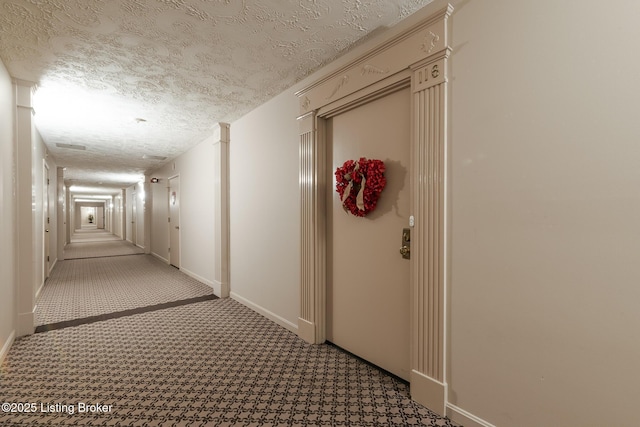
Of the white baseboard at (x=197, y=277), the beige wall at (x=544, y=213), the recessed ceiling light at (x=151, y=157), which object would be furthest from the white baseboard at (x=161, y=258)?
the beige wall at (x=544, y=213)

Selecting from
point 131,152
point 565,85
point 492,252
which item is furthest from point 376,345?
point 131,152

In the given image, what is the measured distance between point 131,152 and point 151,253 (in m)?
4.24

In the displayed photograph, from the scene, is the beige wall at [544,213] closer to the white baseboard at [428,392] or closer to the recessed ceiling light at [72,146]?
the white baseboard at [428,392]

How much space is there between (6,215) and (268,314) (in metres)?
2.74

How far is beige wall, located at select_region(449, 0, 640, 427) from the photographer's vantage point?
1.32 meters

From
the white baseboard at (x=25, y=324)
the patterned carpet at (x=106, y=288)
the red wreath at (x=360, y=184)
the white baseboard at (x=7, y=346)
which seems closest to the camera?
the red wreath at (x=360, y=184)

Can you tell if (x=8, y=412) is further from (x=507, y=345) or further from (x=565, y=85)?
(x=565, y=85)

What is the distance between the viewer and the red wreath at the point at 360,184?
2.32 metres

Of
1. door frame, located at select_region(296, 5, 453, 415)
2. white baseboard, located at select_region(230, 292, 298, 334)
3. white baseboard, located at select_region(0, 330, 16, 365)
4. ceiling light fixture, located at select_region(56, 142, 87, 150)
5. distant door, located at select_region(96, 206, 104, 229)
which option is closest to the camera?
door frame, located at select_region(296, 5, 453, 415)

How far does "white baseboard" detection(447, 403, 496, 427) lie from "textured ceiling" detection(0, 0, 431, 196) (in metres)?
2.60

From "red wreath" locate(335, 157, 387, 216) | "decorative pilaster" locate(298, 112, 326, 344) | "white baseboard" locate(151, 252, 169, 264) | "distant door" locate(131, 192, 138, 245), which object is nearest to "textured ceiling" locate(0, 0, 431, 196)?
"decorative pilaster" locate(298, 112, 326, 344)

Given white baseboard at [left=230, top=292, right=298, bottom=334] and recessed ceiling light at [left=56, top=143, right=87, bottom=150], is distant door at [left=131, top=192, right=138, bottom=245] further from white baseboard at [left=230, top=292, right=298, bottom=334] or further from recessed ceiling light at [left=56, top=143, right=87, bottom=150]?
white baseboard at [left=230, top=292, right=298, bottom=334]

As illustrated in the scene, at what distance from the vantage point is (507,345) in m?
1.66

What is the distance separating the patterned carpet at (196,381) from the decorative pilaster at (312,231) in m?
0.28
